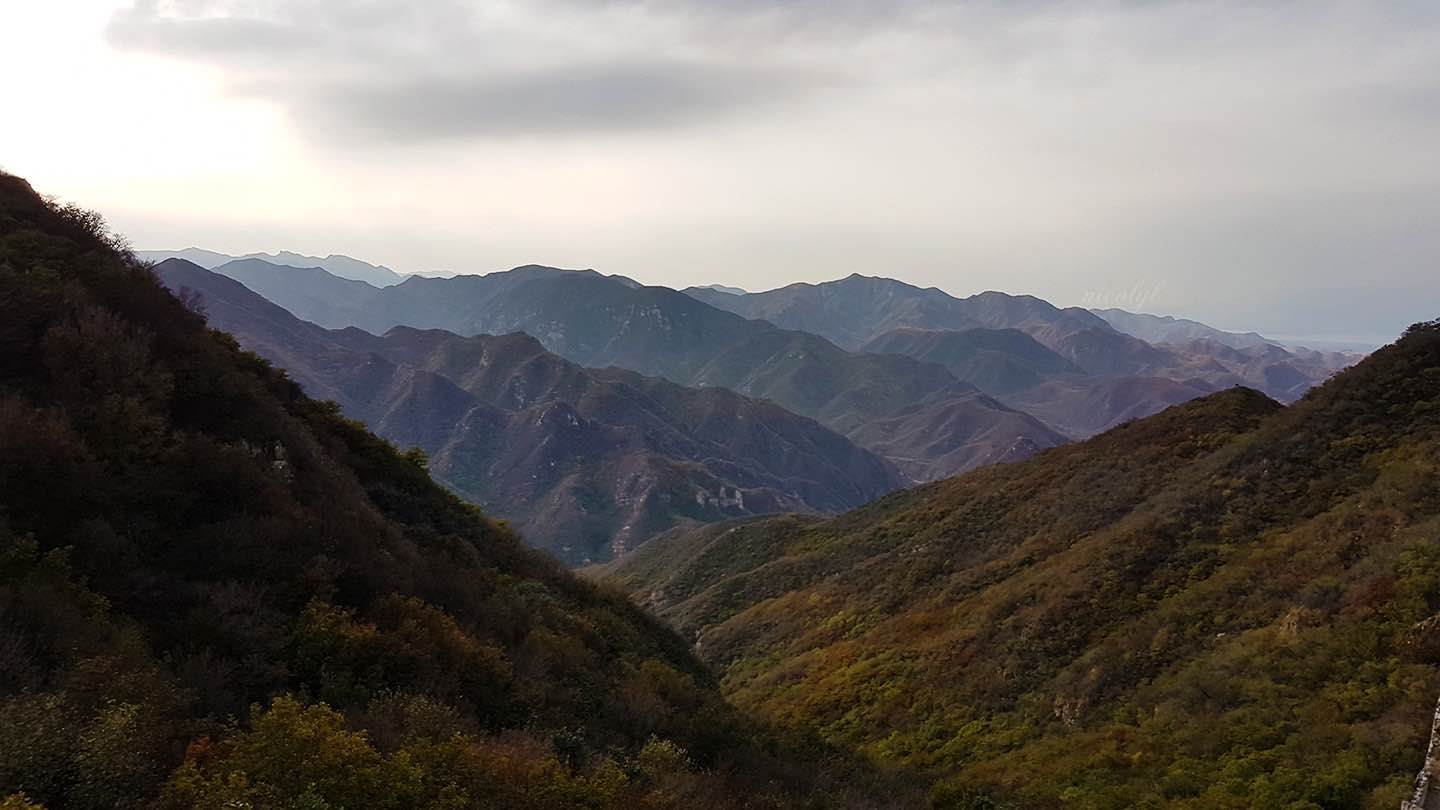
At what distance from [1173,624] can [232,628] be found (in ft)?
81.3

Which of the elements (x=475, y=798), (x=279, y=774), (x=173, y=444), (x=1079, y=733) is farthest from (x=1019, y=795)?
(x=173, y=444)

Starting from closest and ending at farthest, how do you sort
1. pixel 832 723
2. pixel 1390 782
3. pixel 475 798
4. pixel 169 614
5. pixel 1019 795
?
pixel 475 798 → pixel 169 614 → pixel 1390 782 → pixel 1019 795 → pixel 832 723

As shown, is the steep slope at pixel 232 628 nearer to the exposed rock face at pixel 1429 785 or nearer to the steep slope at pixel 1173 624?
the steep slope at pixel 1173 624

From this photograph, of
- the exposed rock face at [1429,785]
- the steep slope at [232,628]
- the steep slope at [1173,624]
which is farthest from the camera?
the steep slope at [1173,624]

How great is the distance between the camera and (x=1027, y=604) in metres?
29.2

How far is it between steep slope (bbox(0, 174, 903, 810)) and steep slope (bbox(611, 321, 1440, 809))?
885cm

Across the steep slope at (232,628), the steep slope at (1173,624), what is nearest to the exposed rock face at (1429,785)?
the steep slope at (1173,624)

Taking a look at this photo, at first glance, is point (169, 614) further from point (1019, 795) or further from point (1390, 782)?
point (1390, 782)

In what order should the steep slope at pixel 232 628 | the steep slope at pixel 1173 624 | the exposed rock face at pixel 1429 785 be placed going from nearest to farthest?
the steep slope at pixel 232 628 → the exposed rock face at pixel 1429 785 → the steep slope at pixel 1173 624

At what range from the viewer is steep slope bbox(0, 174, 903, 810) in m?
7.64

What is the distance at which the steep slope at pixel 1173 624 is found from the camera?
15.3m

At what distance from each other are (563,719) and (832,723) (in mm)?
17675

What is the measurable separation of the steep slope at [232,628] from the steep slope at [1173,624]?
348 inches

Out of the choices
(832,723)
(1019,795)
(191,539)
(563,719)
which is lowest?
(832,723)
